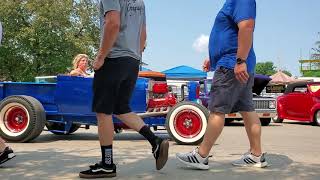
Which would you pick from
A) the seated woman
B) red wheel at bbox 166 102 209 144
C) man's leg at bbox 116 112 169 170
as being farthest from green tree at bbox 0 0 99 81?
man's leg at bbox 116 112 169 170

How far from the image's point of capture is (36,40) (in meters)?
32.0

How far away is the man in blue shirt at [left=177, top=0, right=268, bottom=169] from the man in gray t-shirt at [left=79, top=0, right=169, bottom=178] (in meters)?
0.45

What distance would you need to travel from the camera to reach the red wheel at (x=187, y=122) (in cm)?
779

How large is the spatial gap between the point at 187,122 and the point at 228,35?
3.31 meters

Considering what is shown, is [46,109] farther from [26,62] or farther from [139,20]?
[26,62]

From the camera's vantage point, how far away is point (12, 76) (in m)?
33.4

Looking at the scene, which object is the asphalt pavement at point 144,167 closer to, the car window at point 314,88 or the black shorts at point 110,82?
the black shorts at point 110,82

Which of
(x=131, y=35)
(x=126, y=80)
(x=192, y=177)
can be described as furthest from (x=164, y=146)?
(x=131, y=35)

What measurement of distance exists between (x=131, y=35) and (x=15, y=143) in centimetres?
407

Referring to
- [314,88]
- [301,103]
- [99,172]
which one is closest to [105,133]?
[99,172]

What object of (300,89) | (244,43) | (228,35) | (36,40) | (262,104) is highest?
(36,40)

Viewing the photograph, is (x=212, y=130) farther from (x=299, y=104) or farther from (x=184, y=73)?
(x=184, y=73)

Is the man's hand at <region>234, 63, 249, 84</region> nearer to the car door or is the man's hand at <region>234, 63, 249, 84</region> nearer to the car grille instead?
the car grille

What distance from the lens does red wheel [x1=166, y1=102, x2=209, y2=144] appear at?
7793mm
